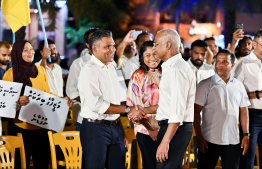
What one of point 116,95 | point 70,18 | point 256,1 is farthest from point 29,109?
point 70,18

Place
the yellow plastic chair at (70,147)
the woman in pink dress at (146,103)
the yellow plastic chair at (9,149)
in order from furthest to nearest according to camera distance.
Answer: the yellow plastic chair at (70,147) → the yellow plastic chair at (9,149) → the woman in pink dress at (146,103)

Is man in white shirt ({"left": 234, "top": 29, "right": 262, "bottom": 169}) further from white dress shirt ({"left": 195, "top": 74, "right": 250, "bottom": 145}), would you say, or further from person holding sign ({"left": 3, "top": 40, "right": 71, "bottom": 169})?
person holding sign ({"left": 3, "top": 40, "right": 71, "bottom": 169})

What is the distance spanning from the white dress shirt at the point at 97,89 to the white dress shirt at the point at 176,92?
26.9 inches

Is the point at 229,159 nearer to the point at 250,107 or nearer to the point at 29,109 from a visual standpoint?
the point at 250,107

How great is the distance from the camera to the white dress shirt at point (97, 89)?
15.7ft

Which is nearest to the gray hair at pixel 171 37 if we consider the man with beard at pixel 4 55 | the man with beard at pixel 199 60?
the man with beard at pixel 199 60

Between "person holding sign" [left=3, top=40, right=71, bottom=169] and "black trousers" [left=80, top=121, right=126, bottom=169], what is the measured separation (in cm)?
141

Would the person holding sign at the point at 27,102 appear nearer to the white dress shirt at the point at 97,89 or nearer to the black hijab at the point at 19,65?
the black hijab at the point at 19,65

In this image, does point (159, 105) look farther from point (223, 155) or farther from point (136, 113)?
point (223, 155)

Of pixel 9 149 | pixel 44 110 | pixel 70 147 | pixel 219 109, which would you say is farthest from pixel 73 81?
pixel 219 109

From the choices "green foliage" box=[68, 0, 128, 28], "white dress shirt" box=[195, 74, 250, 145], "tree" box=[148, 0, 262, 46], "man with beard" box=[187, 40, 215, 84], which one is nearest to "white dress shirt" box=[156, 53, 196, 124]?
"white dress shirt" box=[195, 74, 250, 145]

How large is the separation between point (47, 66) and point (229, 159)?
3.63 metres

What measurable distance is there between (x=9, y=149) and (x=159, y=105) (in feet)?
6.87

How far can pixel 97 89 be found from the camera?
486cm
